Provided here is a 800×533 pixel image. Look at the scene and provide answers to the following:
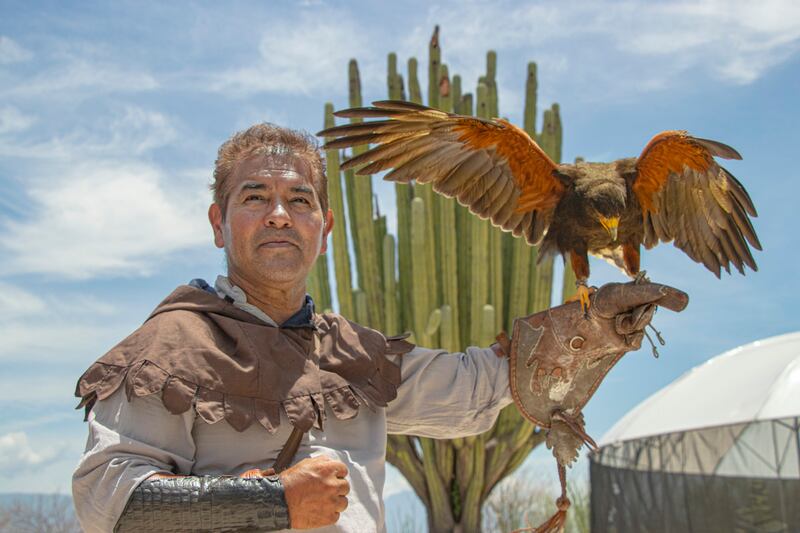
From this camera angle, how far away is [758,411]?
8602 mm

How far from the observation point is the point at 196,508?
68.8 inches

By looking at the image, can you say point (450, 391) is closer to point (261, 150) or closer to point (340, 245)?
point (261, 150)

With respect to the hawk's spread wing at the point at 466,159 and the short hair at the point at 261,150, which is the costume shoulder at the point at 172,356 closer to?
the short hair at the point at 261,150

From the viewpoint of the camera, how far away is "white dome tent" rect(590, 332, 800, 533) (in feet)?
26.2

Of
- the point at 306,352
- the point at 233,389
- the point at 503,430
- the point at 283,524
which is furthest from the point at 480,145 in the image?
the point at 503,430

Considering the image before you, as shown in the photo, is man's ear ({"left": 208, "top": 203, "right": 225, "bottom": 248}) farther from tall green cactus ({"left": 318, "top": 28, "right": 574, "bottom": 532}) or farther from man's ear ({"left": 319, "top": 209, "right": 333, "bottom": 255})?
tall green cactus ({"left": 318, "top": 28, "right": 574, "bottom": 532})

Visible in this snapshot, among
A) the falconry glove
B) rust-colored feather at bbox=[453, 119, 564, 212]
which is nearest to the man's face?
the falconry glove

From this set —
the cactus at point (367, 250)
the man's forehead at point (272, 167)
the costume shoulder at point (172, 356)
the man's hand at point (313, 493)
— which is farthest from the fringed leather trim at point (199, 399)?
the cactus at point (367, 250)

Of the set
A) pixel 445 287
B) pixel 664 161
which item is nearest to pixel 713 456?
pixel 445 287

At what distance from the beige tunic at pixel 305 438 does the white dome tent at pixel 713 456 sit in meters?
6.66

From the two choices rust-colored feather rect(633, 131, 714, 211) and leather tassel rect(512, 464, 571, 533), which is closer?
leather tassel rect(512, 464, 571, 533)

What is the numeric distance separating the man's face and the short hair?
25 mm

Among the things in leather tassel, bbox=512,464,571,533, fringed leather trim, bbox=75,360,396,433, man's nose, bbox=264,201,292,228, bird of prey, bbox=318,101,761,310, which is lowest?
leather tassel, bbox=512,464,571,533

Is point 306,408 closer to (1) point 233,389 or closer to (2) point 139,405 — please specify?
(1) point 233,389
